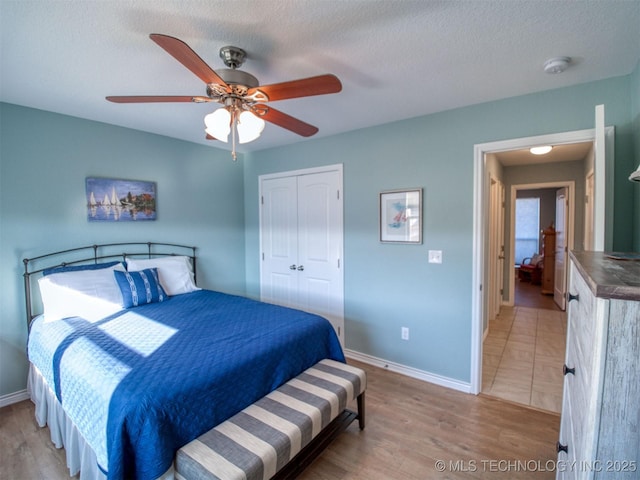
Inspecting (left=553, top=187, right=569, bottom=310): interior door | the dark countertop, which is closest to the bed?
the dark countertop

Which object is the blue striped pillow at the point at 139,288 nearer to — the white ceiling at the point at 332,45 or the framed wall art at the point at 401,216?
the white ceiling at the point at 332,45

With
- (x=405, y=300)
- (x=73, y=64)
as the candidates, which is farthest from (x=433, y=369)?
(x=73, y=64)

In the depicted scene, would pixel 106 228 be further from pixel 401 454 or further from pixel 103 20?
pixel 401 454

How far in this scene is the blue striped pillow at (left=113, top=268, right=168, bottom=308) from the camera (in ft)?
8.69

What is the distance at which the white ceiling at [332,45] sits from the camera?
1438 millimetres

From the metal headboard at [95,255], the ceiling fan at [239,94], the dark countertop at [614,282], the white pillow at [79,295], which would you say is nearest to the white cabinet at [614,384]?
the dark countertop at [614,282]

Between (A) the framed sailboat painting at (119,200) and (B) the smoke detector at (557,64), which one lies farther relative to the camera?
(A) the framed sailboat painting at (119,200)

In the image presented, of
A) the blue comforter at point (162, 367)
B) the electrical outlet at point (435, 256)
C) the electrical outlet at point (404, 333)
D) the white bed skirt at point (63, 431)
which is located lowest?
the white bed skirt at point (63, 431)

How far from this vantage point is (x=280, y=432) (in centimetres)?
155

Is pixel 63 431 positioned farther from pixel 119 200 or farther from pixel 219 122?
pixel 219 122

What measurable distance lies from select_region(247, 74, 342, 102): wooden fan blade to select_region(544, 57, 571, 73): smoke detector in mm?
1390

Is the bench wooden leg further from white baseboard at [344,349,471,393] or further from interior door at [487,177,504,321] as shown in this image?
interior door at [487,177,504,321]

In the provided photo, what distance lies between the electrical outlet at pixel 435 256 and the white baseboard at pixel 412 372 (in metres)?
1.08

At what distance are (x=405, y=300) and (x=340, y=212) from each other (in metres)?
1.17
